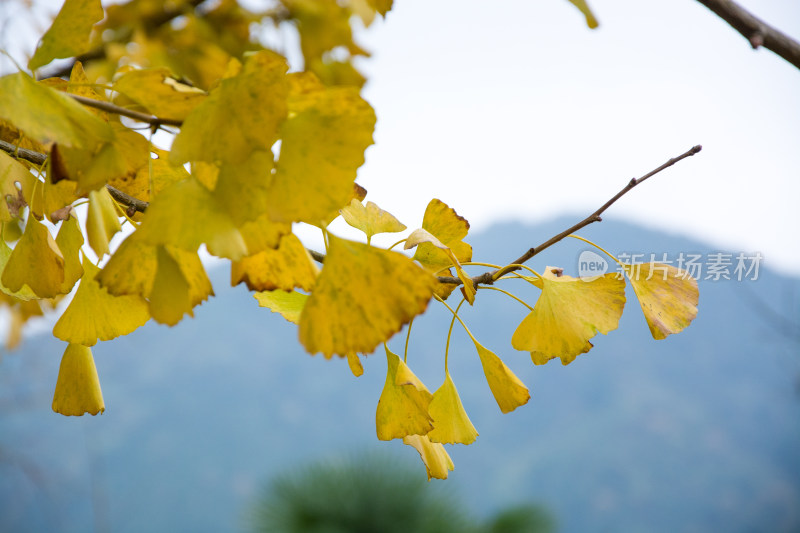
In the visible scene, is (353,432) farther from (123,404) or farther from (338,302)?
(338,302)

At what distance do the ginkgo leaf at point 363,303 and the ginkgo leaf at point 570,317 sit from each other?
0.09m

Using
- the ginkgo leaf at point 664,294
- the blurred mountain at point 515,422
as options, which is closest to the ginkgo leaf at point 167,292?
the ginkgo leaf at point 664,294

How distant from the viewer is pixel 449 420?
29 cm

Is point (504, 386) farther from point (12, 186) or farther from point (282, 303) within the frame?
point (12, 186)

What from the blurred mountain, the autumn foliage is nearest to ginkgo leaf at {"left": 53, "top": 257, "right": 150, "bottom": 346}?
the autumn foliage

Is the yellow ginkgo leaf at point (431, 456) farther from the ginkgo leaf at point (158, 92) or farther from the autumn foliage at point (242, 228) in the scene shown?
the ginkgo leaf at point (158, 92)

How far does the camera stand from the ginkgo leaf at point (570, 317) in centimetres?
25

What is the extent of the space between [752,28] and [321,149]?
230 millimetres

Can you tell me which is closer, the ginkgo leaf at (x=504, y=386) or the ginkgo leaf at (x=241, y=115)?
the ginkgo leaf at (x=241, y=115)

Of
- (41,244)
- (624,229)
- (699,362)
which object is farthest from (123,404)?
(41,244)

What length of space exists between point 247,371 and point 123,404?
2.22 meters

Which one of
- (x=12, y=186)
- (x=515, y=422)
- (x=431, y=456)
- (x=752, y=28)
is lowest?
(x=515, y=422)

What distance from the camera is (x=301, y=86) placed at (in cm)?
17

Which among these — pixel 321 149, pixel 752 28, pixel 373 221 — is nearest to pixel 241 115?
pixel 321 149
